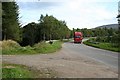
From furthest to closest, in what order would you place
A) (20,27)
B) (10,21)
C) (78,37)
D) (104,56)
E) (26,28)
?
(26,28), (20,27), (78,37), (10,21), (104,56)

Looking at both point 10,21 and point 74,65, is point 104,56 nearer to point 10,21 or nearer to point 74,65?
point 74,65

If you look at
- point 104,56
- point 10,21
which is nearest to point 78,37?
point 10,21

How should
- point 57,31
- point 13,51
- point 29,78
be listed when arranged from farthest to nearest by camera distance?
1. point 57,31
2. point 13,51
3. point 29,78

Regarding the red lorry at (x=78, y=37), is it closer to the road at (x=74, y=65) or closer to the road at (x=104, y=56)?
the road at (x=104, y=56)

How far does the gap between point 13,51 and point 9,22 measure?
42312 millimetres

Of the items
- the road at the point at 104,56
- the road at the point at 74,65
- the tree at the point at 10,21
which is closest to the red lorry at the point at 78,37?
the tree at the point at 10,21

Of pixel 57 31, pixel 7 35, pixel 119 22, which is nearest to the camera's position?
pixel 119 22

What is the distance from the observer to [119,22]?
219ft

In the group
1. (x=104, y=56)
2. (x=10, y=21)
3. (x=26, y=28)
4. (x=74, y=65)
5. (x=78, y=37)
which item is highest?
(x=10, y=21)

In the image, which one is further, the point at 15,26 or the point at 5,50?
the point at 15,26

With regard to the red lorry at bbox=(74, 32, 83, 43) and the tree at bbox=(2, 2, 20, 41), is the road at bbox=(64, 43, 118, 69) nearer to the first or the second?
the tree at bbox=(2, 2, 20, 41)

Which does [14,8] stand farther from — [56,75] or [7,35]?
[56,75]

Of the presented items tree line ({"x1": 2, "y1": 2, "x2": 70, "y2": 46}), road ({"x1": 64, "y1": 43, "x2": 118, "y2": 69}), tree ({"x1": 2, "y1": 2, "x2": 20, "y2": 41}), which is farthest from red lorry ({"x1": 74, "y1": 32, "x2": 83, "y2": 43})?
road ({"x1": 64, "y1": 43, "x2": 118, "y2": 69})

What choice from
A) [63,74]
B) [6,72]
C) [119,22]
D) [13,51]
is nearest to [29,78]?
[6,72]
